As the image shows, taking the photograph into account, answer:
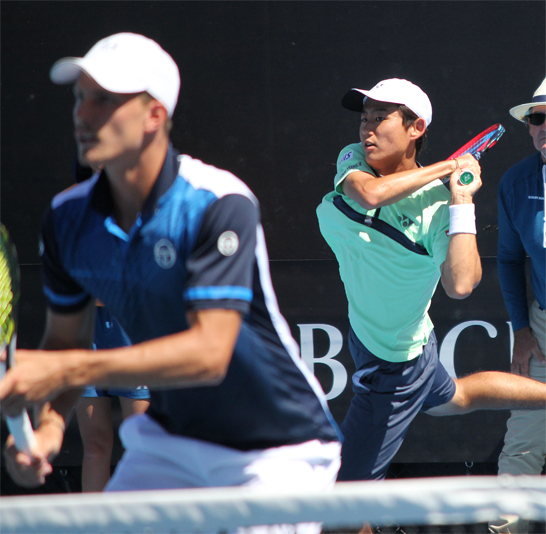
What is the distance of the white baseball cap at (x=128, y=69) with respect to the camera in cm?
162

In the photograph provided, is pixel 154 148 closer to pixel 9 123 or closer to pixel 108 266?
pixel 108 266

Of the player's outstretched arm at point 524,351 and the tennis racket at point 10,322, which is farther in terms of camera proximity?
the player's outstretched arm at point 524,351

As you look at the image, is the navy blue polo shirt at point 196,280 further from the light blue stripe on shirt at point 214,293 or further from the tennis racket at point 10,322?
the tennis racket at point 10,322

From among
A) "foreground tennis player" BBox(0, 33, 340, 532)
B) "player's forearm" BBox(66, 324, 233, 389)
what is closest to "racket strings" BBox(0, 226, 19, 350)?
"foreground tennis player" BBox(0, 33, 340, 532)

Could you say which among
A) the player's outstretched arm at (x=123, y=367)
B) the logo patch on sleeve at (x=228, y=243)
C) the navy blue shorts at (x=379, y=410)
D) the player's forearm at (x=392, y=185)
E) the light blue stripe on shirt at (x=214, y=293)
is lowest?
the navy blue shorts at (x=379, y=410)

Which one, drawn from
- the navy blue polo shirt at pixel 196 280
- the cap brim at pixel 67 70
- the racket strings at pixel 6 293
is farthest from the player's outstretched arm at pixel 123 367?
the cap brim at pixel 67 70

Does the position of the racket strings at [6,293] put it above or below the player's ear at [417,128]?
below

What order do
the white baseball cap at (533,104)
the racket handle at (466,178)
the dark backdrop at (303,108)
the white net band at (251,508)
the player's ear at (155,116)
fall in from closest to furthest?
the white net band at (251,508)
the player's ear at (155,116)
the racket handle at (466,178)
the white baseball cap at (533,104)
the dark backdrop at (303,108)

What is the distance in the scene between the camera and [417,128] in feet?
10.5

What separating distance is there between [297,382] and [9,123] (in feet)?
8.64

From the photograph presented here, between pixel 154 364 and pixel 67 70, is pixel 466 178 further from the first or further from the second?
pixel 154 364

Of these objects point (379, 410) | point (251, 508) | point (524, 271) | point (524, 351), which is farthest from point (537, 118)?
point (251, 508)

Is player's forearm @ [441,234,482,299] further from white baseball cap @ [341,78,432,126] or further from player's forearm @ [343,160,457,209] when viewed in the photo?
white baseball cap @ [341,78,432,126]

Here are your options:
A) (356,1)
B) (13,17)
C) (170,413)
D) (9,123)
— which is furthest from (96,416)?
(356,1)
